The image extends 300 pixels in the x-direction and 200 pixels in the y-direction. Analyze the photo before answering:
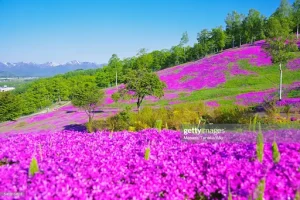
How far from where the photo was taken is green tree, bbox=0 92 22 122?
191 feet

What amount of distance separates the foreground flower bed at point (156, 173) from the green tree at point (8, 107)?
59.4m

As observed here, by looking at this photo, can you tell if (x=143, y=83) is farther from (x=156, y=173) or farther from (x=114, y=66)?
(x=114, y=66)

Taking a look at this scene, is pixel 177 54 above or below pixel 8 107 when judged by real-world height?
above

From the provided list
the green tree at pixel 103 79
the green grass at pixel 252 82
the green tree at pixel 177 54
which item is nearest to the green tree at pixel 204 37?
the green tree at pixel 177 54

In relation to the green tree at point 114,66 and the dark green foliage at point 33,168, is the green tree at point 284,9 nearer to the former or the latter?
the green tree at point 114,66

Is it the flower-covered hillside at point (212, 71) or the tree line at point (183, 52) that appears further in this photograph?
the tree line at point (183, 52)

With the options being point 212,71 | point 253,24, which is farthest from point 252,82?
point 253,24

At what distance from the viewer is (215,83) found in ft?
156

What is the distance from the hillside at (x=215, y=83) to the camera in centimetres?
3747

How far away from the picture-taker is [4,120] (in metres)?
58.6

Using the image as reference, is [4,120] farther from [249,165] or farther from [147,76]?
[249,165]

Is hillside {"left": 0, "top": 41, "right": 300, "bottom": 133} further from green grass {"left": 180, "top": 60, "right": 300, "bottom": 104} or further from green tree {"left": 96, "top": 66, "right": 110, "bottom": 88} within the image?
green tree {"left": 96, "top": 66, "right": 110, "bottom": 88}

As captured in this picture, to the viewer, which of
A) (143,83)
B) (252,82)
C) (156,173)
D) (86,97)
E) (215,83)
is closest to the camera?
(156,173)

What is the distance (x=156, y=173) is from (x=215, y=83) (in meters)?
45.1
